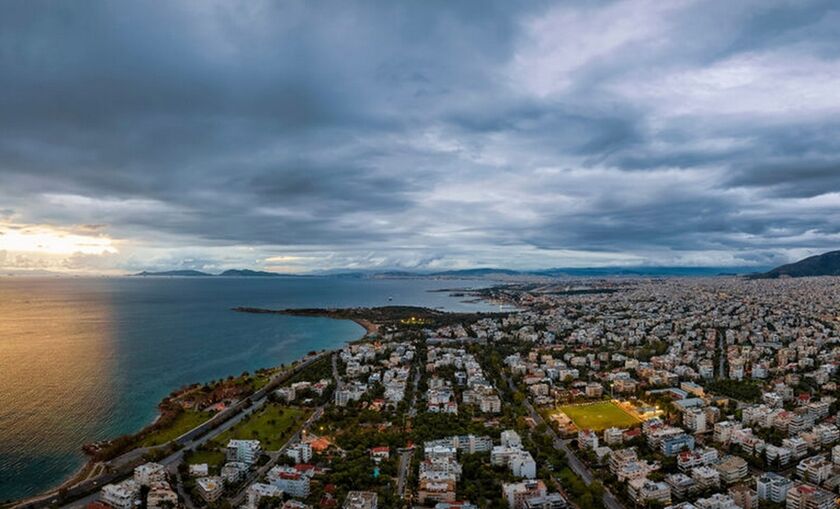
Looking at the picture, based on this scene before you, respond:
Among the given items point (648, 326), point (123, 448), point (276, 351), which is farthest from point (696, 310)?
point (123, 448)

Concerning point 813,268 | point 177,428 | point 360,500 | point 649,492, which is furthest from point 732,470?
point 813,268

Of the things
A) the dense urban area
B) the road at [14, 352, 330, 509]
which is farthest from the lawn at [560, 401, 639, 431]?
the road at [14, 352, 330, 509]

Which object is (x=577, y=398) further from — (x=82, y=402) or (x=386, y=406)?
(x=82, y=402)

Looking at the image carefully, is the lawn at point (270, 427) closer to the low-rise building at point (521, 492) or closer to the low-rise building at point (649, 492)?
the low-rise building at point (521, 492)

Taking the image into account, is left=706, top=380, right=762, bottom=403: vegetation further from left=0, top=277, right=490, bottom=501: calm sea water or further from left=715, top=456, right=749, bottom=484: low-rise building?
left=0, top=277, right=490, bottom=501: calm sea water

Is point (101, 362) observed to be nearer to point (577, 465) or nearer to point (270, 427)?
point (270, 427)

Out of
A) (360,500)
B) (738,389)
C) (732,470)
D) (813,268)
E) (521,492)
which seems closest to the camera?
(360,500)

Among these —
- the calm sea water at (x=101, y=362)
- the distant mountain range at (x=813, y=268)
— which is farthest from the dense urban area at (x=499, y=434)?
the distant mountain range at (x=813, y=268)
